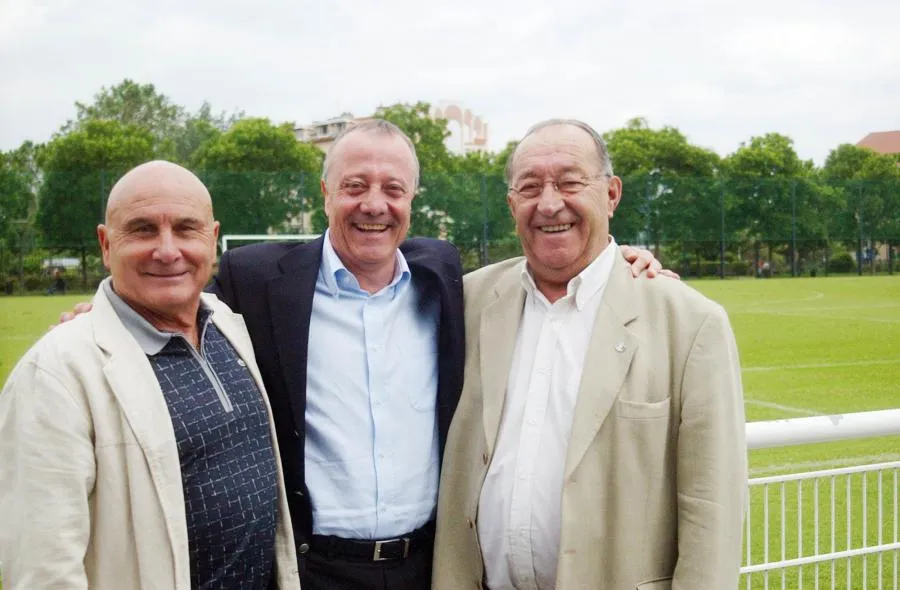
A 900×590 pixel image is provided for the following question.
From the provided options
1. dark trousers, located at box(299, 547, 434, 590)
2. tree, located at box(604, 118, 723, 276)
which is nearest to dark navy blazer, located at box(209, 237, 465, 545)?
dark trousers, located at box(299, 547, 434, 590)

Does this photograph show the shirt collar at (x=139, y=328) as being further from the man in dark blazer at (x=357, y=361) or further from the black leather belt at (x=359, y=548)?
the black leather belt at (x=359, y=548)

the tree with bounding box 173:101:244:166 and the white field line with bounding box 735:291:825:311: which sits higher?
the tree with bounding box 173:101:244:166

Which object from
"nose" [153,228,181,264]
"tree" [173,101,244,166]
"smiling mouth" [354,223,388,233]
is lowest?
"nose" [153,228,181,264]

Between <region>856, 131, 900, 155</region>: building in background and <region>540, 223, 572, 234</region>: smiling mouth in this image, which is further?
<region>856, 131, 900, 155</region>: building in background

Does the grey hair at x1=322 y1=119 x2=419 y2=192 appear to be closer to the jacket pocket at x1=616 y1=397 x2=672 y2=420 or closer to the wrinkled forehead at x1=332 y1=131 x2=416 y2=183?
the wrinkled forehead at x1=332 y1=131 x2=416 y2=183

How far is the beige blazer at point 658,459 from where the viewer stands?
2.41 metres

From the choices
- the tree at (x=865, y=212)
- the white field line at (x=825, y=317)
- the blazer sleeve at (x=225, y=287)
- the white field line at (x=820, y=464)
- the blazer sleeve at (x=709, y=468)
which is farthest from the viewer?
the tree at (x=865, y=212)

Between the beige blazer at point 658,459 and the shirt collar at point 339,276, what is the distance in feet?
2.62

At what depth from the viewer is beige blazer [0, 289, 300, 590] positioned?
193cm

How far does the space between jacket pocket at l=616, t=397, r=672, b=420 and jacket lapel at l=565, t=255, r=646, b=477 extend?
0.04 meters

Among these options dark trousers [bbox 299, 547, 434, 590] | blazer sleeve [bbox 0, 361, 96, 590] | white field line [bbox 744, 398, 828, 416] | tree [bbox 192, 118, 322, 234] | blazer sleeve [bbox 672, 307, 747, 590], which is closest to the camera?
blazer sleeve [bbox 0, 361, 96, 590]

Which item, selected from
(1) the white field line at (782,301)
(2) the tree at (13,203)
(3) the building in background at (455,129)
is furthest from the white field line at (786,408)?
(3) the building in background at (455,129)

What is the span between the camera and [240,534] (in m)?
2.31

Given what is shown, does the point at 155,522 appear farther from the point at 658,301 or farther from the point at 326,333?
the point at 658,301
